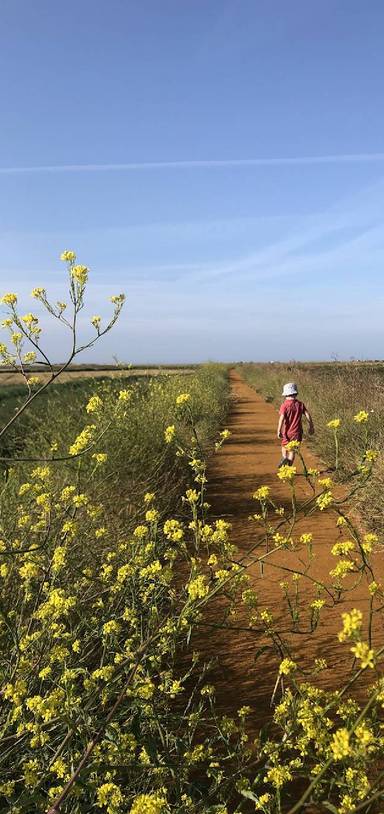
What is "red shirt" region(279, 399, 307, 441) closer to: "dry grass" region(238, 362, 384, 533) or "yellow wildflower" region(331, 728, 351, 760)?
"dry grass" region(238, 362, 384, 533)

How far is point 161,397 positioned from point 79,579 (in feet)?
19.7

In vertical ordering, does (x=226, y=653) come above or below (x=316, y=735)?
below

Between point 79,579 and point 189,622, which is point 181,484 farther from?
point 189,622

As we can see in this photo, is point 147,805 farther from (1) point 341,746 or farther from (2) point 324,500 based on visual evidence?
(2) point 324,500

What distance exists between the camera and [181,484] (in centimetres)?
621

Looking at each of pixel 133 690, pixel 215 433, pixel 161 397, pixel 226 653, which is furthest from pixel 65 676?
pixel 215 433

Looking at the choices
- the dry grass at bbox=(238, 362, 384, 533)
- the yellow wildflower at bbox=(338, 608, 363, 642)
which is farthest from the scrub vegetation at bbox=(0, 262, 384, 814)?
the dry grass at bbox=(238, 362, 384, 533)

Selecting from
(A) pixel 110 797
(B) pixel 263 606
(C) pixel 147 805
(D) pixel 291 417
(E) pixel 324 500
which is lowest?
(B) pixel 263 606

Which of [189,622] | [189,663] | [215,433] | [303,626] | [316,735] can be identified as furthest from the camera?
[215,433]

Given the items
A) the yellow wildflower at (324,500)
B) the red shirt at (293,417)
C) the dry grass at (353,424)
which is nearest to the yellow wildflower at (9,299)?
the yellow wildflower at (324,500)

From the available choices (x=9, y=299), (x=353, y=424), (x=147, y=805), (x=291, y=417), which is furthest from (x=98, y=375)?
(x=147, y=805)

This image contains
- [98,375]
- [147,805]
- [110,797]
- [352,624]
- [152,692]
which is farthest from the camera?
[98,375]

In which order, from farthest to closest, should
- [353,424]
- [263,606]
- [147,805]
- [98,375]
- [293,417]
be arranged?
[98,375]
[353,424]
[293,417]
[263,606]
[147,805]

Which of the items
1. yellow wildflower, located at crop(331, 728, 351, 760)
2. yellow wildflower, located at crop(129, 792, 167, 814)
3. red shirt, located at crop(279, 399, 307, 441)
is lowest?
yellow wildflower, located at crop(129, 792, 167, 814)
